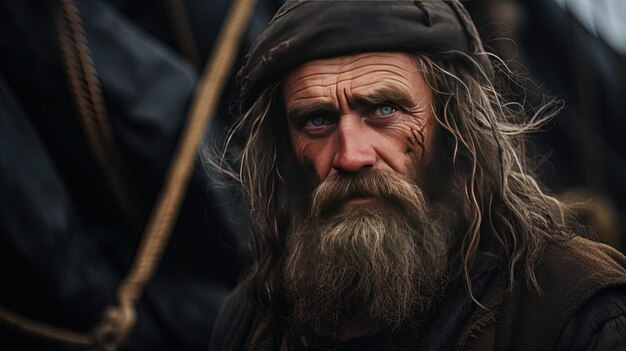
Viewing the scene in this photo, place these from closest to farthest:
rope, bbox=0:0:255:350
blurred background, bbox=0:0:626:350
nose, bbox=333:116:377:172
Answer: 1. nose, bbox=333:116:377:172
2. rope, bbox=0:0:255:350
3. blurred background, bbox=0:0:626:350

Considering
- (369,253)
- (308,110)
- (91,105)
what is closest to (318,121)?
(308,110)

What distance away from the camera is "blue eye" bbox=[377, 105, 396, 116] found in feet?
3.20

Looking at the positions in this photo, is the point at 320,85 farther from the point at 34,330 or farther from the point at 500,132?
the point at 34,330

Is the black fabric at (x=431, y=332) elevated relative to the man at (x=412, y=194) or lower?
lower

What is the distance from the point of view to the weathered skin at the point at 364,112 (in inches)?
38.1

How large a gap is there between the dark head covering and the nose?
70 mm

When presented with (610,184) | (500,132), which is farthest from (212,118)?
(610,184)

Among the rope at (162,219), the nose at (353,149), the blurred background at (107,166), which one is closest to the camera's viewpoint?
the nose at (353,149)

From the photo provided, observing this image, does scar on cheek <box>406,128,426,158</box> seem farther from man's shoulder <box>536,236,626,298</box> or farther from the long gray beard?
man's shoulder <box>536,236,626,298</box>

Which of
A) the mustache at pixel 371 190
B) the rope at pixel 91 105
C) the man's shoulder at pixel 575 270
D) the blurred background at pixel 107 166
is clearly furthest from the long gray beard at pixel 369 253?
the rope at pixel 91 105

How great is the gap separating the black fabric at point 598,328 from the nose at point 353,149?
10.0 inches

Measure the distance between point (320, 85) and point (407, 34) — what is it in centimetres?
9

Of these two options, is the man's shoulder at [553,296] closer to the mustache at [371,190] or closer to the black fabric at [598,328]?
the black fabric at [598,328]

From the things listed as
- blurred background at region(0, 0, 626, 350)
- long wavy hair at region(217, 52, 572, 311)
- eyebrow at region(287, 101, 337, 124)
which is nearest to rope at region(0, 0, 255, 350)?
blurred background at region(0, 0, 626, 350)
